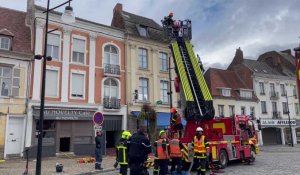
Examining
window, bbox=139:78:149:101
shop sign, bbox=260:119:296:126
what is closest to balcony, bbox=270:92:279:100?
shop sign, bbox=260:119:296:126

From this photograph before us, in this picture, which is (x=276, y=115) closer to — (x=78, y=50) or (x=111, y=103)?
(x=111, y=103)

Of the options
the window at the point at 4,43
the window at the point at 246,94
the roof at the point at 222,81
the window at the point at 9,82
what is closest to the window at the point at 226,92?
the roof at the point at 222,81

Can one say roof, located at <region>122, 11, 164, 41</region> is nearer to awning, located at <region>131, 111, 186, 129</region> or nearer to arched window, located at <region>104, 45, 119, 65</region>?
arched window, located at <region>104, 45, 119, 65</region>

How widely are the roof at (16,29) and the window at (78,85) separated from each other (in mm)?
3891

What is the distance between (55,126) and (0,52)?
20.8 ft

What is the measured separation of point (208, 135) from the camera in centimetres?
1471

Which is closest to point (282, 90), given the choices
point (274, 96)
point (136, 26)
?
point (274, 96)

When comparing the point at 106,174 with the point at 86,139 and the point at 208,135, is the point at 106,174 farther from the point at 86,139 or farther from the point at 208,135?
the point at 86,139

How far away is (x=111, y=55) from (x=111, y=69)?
4.57 feet

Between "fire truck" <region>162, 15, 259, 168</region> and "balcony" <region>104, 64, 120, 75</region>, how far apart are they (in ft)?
27.8

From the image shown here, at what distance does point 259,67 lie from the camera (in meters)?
44.1

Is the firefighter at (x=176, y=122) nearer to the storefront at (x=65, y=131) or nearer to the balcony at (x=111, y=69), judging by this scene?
the storefront at (x=65, y=131)

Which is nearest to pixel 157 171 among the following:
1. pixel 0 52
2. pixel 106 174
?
pixel 106 174

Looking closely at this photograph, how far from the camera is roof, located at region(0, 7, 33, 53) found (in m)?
20.8
